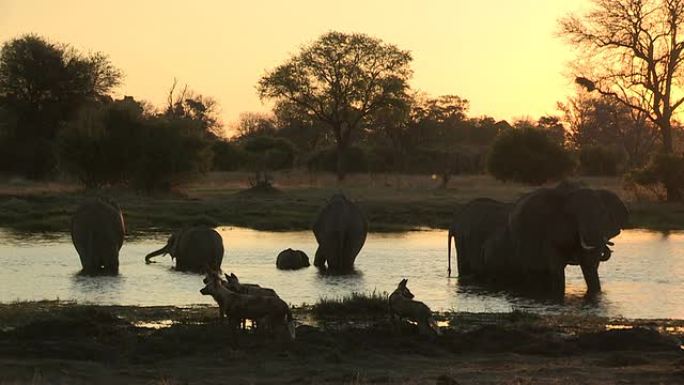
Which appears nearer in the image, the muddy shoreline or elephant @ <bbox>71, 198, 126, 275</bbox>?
the muddy shoreline

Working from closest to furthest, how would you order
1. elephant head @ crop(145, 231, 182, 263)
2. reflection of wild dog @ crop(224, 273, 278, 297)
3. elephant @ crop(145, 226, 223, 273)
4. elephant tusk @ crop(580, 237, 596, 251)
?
reflection of wild dog @ crop(224, 273, 278, 297) < elephant tusk @ crop(580, 237, 596, 251) < elephant @ crop(145, 226, 223, 273) < elephant head @ crop(145, 231, 182, 263)

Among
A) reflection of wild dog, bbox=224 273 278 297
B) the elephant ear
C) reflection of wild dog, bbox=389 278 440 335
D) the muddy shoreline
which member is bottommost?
the muddy shoreline

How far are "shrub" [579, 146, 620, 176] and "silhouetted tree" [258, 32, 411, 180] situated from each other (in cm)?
1469

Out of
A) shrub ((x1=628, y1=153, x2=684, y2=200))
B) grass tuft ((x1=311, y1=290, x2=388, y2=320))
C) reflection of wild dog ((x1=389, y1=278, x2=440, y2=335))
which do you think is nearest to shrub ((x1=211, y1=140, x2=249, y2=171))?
shrub ((x1=628, y1=153, x2=684, y2=200))

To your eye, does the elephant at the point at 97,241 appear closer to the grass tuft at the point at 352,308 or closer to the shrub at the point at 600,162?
the grass tuft at the point at 352,308

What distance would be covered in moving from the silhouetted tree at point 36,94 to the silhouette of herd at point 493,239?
4465cm

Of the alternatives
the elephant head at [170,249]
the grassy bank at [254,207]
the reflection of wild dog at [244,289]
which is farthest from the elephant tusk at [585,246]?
the grassy bank at [254,207]

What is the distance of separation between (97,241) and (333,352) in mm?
10895

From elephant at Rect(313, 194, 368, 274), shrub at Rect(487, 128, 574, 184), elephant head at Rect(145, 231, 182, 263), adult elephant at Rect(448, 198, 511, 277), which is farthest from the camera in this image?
shrub at Rect(487, 128, 574, 184)

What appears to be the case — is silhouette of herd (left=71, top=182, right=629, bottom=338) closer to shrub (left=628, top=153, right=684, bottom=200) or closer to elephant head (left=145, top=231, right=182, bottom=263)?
elephant head (left=145, top=231, right=182, bottom=263)

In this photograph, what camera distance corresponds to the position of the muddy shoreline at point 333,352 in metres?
10.9

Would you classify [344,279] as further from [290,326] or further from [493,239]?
[290,326]

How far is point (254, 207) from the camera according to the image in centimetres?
4441

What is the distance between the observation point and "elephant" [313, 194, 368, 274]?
926 inches
